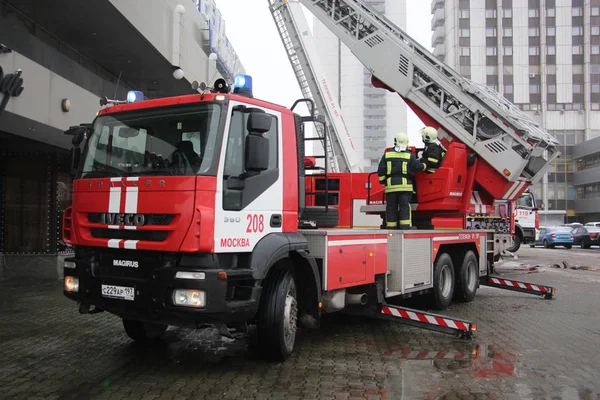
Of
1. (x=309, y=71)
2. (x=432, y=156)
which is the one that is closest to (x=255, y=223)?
(x=432, y=156)

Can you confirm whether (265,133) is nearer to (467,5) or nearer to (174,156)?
(174,156)

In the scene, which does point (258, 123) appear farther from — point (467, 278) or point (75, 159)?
point (467, 278)

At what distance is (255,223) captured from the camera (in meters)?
4.87

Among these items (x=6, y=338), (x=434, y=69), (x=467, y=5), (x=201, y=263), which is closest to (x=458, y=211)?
(x=434, y=69)

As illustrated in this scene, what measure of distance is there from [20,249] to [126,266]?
9.38m

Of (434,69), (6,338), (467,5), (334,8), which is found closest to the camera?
(6,338)

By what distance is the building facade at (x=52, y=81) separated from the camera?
10094 mm

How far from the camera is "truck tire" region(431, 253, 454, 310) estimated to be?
821cm

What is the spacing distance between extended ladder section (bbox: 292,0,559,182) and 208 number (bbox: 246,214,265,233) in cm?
601

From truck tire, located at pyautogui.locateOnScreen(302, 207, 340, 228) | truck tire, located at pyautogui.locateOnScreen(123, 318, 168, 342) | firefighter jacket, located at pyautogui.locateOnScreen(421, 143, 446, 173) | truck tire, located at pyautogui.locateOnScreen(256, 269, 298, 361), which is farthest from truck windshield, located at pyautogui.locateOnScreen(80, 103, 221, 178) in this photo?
firefighter jacket, located at pyautogui.locateOnScreen(421, 143, 446, 173)

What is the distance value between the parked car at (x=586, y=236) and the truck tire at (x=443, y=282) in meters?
24.1

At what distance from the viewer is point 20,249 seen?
12.5 m

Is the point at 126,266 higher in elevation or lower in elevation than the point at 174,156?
lower

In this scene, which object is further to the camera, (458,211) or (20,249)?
(20,249)
